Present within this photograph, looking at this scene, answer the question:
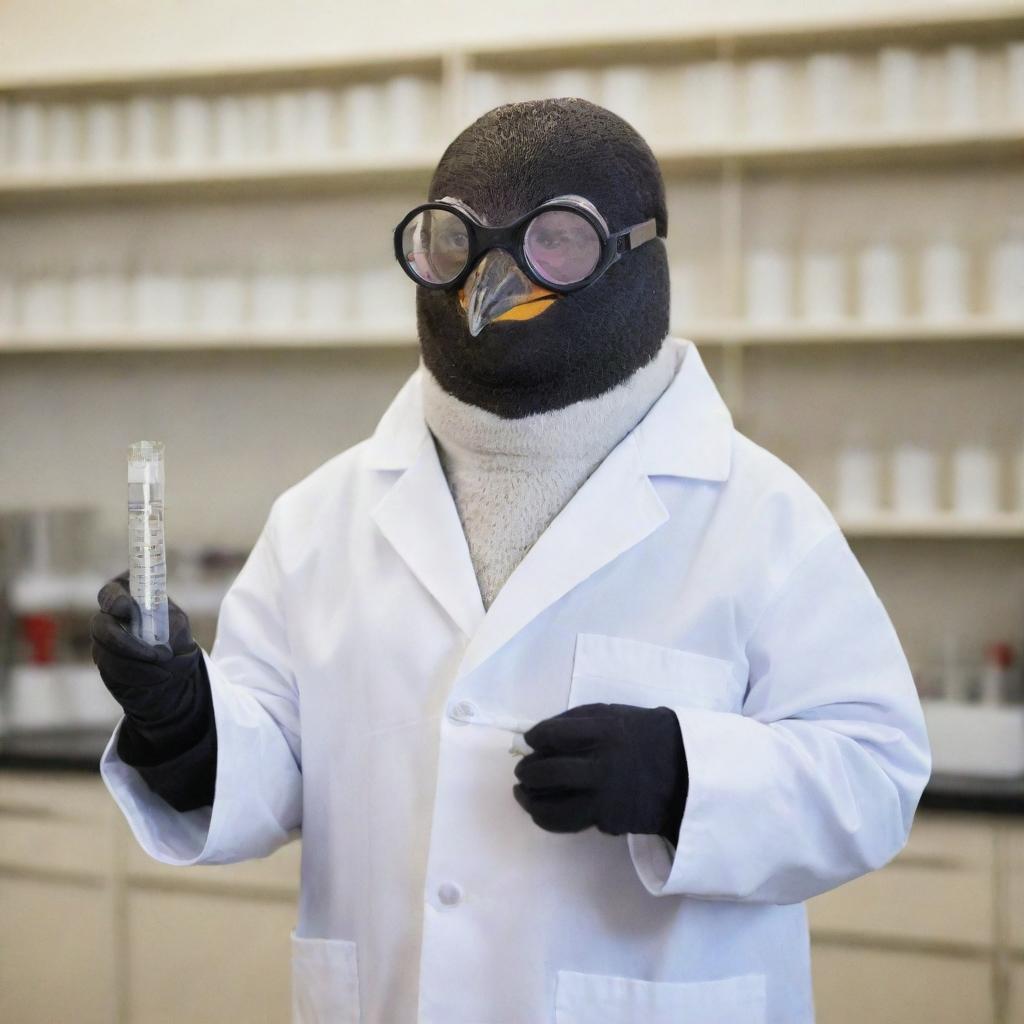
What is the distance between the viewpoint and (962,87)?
2.18 meters

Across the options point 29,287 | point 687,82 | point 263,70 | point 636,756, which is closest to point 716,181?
point 687,82

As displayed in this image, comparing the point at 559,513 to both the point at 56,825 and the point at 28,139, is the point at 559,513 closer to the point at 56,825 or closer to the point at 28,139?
the point at 56,825

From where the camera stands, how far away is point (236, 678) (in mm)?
1095

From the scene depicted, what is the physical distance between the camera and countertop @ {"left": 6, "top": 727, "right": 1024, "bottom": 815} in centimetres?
186

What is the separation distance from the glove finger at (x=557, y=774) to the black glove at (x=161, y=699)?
276mm

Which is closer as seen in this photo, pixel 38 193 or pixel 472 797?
pixel 472 797

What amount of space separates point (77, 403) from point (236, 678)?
1920mm

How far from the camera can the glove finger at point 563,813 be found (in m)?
0.84

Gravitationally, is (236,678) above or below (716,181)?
below

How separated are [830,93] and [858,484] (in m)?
0.73

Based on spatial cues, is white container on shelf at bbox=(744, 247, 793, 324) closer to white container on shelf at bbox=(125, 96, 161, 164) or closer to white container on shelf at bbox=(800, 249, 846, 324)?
white container on shelf at bbox=(800, 249, 846, 324)

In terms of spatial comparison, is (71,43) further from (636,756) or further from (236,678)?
(636,756)

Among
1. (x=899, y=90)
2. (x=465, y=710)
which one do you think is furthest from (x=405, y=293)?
(x=465, y=710)

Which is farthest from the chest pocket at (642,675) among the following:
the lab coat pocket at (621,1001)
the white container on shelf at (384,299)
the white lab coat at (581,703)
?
the white container on shelf at (384,299)
